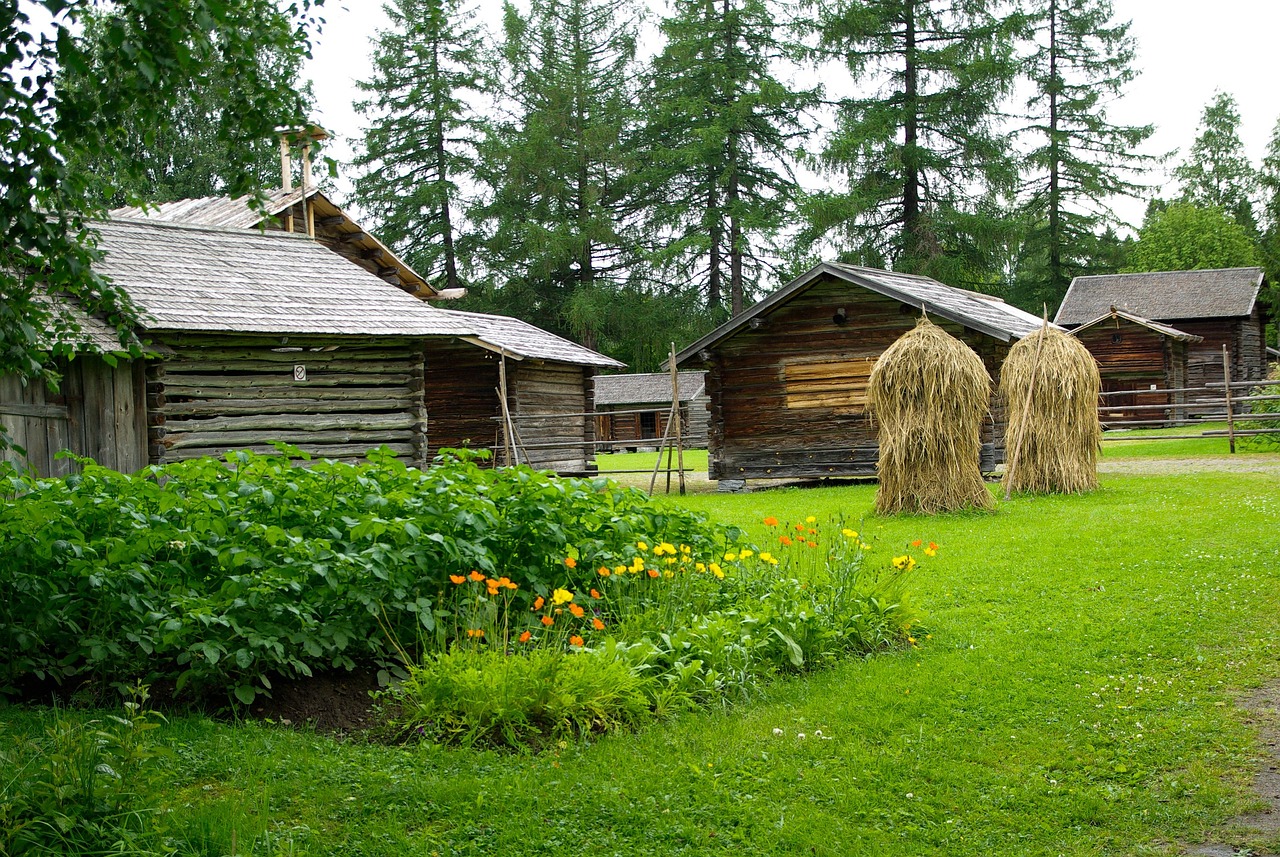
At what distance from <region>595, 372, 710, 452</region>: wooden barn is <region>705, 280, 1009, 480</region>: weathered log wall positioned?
25.3m

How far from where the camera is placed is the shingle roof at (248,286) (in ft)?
48.5

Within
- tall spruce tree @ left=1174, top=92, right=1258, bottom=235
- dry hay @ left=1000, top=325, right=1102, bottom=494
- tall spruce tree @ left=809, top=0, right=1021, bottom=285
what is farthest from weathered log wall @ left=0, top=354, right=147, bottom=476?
tall spruce tree @ left=1174, top=92, right=1258, bottom=235

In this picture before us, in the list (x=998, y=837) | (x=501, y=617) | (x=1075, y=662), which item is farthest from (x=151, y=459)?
(x=998, y=837)

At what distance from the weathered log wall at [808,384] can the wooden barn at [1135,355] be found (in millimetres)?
18991

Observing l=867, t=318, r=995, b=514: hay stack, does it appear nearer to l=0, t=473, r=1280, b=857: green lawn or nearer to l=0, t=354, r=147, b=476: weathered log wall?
l=0, t=473, r=1280, b=857: green lawn

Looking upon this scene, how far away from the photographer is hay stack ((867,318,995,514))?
13.3 m

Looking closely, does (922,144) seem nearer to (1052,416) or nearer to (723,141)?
(723,141)

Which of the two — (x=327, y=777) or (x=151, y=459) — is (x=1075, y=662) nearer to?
(x=327, y=777)

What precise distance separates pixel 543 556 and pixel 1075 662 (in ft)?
10.3

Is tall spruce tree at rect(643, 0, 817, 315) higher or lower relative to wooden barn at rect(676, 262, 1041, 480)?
higher

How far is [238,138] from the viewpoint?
4918 millimetres

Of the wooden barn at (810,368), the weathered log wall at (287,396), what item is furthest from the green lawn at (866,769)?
the wooden barn at (810,368)

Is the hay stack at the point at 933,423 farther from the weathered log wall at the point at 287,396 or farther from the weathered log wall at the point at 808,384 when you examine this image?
the weathered log wall at the point at 287,396

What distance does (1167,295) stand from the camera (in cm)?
3897
